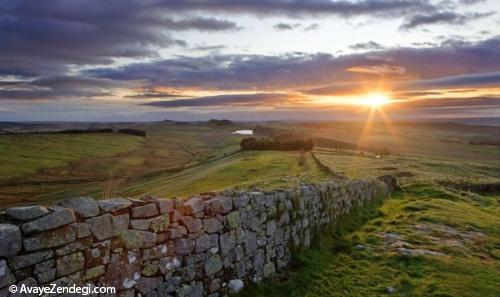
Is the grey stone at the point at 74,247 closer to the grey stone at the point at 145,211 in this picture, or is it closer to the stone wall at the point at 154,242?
the stone wall at the point at 154,242

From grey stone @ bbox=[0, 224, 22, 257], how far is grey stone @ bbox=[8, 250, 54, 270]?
9 centimetres

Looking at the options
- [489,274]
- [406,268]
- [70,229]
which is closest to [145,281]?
[70,229]

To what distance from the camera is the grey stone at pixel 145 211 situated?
22.7 ft

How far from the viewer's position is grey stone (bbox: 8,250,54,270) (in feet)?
17.3

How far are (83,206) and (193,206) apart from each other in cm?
232

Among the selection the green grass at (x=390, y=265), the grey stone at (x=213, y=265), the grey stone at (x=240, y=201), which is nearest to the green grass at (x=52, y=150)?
the green grass at (x=390, y=265)

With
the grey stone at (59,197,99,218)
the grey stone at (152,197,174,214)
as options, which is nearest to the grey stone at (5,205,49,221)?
the grey stone at (59,197,99,218)

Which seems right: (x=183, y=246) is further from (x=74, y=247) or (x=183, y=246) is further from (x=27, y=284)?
(x=27, y=284)

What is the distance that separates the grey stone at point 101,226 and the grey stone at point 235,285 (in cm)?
328

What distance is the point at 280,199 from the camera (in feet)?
36.0

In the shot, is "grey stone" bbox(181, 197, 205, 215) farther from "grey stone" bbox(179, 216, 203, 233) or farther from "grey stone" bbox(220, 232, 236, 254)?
"grey stone" bbox(220, 232, 236, 254)

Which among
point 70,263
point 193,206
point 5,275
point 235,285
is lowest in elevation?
point 235,285

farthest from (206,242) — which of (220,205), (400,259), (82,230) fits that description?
(400,259)

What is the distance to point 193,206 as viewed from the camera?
8.01 metres
